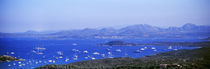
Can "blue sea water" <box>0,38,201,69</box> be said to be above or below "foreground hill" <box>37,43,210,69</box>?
below

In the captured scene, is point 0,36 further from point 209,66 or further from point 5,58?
point 209,66

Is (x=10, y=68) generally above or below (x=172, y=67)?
below

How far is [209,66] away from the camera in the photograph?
21.7 meters

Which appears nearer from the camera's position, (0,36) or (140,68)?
(140,68)

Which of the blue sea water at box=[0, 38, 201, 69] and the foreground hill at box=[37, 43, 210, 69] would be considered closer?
the foreground hill at box=[37, 43, 210, 69]

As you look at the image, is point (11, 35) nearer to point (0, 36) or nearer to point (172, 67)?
point (0, 36)

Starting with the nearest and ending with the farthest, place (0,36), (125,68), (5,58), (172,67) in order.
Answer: (172,67)
(125,68)
(5,58)
(0,36)

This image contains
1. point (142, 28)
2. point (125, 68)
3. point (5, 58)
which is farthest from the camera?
point (142, 28)

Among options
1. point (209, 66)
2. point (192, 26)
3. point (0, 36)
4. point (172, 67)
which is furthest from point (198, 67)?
point (192, 26)

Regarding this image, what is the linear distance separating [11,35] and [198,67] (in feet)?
628

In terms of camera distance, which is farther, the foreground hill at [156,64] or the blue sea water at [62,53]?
the blue sea water at [62,53]

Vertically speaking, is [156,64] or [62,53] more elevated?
[156,64]

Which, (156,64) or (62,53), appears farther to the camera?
(62,53)

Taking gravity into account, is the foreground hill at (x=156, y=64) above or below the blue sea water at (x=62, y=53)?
above
